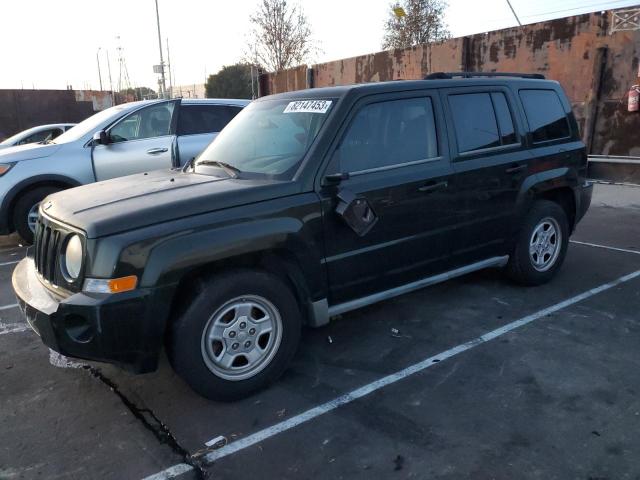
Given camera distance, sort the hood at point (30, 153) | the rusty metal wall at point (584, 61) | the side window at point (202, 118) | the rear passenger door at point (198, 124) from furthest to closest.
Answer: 1. the rusty metal wall at point (584, 61)
2. the side window at point (202, 118)
3. the rear passenger door at point (198, 124)
4. the hood at point (30, 153)

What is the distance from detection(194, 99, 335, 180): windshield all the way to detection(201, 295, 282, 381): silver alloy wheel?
0.85m

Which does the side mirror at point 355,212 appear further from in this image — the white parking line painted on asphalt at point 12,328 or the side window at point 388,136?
the white parking line painted on asphalt at point 12,328

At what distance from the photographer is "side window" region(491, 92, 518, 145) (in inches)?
179

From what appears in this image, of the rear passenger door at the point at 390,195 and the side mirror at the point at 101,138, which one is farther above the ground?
the side mirror at the point at 101,138

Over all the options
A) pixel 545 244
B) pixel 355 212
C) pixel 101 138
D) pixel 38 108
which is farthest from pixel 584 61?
pixel 38 108

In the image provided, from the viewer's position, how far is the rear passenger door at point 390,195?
3.59 m

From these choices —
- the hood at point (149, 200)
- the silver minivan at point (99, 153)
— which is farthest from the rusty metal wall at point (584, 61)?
the hood at point (149, 200)

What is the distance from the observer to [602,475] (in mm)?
2547

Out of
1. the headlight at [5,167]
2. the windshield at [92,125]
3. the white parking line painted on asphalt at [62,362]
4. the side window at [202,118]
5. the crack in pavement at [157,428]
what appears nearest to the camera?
the crack in pavement at [157,428]

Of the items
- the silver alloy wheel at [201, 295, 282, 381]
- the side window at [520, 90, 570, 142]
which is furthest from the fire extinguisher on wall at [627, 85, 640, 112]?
the silver alloy wheel at [201, 295, 282, 381]

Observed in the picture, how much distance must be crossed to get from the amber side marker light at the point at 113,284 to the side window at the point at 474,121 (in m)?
2.63

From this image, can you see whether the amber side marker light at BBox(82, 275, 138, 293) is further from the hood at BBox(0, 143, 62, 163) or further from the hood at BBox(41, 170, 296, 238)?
the hood at BBox(0, 143, 62, 163)

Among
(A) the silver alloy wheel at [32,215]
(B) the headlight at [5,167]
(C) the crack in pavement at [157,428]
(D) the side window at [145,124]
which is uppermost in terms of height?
(D) the side window at [145,124]

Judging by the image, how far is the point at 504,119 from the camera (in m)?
4.58
